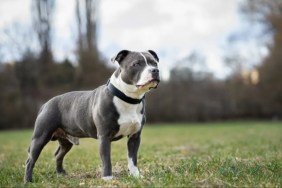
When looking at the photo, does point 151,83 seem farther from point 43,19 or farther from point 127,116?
point 43,19

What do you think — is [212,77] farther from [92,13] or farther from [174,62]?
[92,13]

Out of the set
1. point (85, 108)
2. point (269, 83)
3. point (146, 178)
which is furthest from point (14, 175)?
point (269, 83)

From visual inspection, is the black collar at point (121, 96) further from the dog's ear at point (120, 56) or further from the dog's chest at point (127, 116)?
the dog's ear at point (120, 56)

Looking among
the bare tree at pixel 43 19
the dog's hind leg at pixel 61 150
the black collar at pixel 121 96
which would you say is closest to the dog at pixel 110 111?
the black collar at pixel 121 96

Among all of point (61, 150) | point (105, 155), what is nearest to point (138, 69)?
point (105, 155)

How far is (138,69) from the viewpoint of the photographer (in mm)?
5816

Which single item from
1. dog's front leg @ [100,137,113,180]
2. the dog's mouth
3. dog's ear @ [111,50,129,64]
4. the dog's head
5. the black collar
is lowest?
dog's front leg @ [100,137,113,180]

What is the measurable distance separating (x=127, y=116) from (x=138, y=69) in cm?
69

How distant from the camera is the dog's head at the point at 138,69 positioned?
566cm

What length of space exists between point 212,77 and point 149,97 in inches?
413

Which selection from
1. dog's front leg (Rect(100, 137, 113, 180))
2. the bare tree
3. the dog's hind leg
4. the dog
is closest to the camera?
the dog

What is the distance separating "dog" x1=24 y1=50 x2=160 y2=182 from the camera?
586 centimetres

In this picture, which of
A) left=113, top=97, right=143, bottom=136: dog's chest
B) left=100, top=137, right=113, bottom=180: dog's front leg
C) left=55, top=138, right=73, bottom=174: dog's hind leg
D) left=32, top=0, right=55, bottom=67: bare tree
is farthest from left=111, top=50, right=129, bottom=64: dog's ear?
left=32, top=0, right=55, bottom=67: bare tree

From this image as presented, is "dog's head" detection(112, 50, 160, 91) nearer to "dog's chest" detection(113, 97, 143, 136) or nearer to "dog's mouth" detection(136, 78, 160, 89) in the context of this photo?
"dog's mouth" detection(136, 78, 160, 89)
